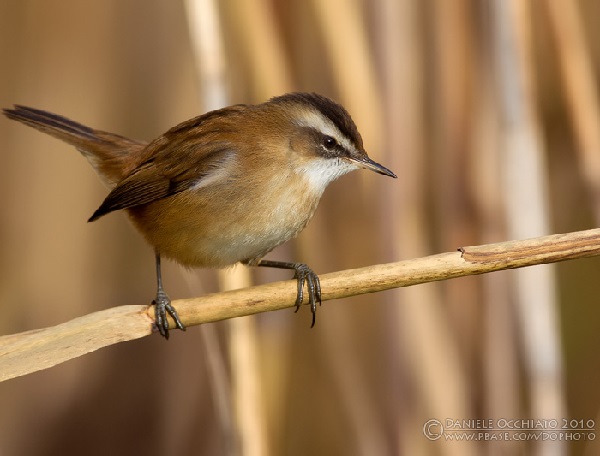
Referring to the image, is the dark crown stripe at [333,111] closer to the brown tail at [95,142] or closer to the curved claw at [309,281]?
the curved claw at [309,281]

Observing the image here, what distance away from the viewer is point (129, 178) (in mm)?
2859

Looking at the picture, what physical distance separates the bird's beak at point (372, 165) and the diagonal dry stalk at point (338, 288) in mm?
675

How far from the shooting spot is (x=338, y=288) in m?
2.00

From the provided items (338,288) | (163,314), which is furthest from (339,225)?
(338,288)

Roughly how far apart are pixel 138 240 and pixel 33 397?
2.66ft

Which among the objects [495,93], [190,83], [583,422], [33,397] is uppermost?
[190,83]

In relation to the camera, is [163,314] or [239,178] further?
[239,178]

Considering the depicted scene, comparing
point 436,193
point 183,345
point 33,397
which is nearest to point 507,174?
point 436,193

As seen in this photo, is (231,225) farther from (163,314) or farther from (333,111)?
(333,111)

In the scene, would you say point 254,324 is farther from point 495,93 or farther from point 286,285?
point 495,93

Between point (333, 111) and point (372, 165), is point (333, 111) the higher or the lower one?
the higher one

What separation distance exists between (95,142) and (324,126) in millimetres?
882

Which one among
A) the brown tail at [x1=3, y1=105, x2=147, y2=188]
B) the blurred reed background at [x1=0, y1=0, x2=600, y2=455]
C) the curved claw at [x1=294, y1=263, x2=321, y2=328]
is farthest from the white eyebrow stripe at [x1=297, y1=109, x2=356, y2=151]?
the brown tail at [x1=3, y1=105, x2=147, y2=188]

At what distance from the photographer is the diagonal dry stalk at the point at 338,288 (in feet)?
6.25
